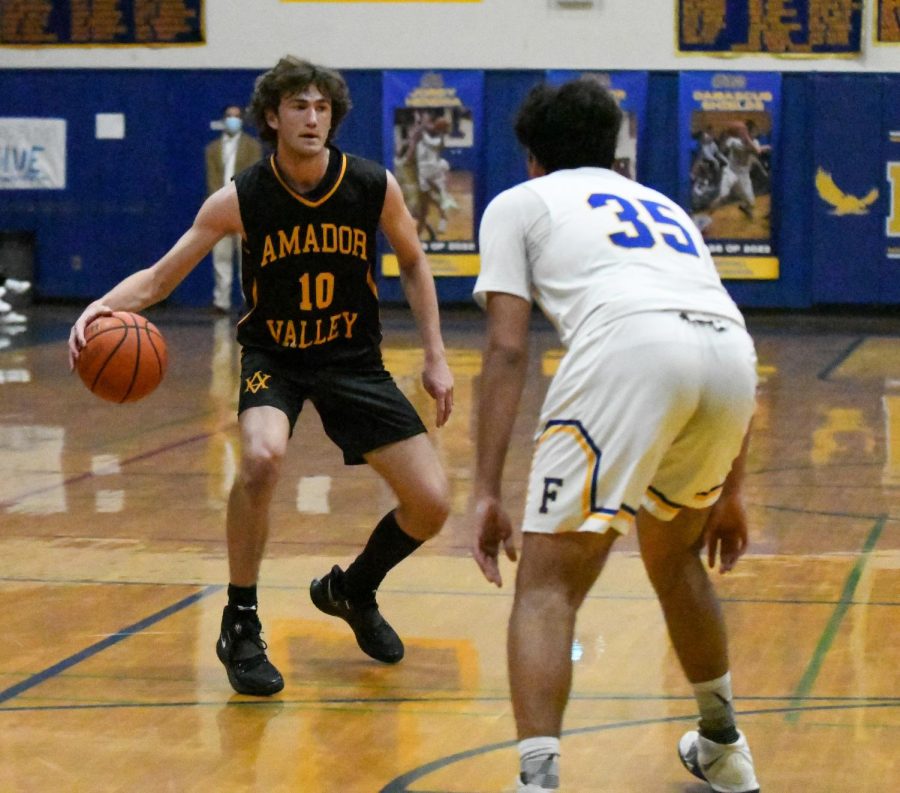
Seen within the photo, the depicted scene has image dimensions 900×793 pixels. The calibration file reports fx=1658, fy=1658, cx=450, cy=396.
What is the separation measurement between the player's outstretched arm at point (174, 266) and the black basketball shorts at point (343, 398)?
1.13 ft

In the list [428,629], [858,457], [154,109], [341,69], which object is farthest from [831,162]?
[428,629]

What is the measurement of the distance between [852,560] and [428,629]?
1855 millimetres

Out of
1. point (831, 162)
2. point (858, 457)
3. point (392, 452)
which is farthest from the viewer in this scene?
point (831, 162)

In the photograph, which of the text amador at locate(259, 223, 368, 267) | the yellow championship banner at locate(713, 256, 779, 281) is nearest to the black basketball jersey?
the text amador at locate(259, 223, 368, 267)

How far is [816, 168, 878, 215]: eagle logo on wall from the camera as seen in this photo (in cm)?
1745

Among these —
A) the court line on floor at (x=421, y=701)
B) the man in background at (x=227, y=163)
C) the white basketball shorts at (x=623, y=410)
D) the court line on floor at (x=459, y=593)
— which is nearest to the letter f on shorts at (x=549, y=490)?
the white basketball shorts at (x=623, y=410)

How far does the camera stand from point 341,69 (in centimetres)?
1825

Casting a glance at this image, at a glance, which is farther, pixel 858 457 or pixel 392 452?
pixel 858 457

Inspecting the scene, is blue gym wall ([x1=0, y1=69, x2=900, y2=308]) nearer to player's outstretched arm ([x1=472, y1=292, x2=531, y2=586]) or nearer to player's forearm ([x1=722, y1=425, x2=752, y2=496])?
player's forearm ([x1=722, y1=425, x2=752, y2=496])

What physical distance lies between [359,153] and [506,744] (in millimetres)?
14570

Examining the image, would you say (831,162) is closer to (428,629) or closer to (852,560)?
(852,560)

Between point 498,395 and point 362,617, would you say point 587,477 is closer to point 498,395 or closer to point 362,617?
point 498,395

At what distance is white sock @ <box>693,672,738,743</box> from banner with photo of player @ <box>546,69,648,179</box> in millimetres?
14076

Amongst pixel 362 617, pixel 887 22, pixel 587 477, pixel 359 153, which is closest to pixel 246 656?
pixel 362 617
